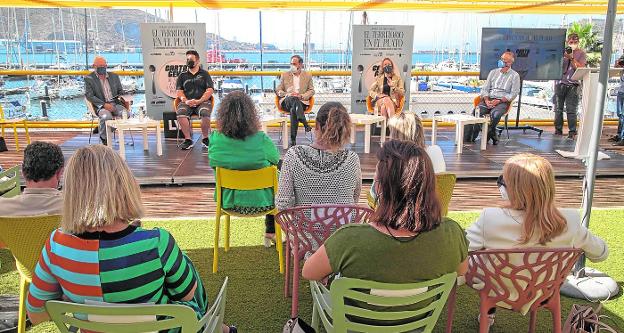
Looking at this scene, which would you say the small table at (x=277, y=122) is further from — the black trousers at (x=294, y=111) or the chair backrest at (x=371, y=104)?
the chair backrest at (x=371, y=104)

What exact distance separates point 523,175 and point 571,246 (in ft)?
1.40

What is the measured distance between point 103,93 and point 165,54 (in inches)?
54.1

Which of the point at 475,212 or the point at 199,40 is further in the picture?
the point at 199,40

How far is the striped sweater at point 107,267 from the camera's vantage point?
1.69 metres

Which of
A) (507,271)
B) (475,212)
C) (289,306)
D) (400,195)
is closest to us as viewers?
(400,195)

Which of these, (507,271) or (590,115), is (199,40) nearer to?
(590,115)

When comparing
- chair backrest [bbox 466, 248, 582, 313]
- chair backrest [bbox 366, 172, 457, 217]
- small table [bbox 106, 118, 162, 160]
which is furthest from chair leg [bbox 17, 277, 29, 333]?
small table [bbox 106, 118, 162, 160]

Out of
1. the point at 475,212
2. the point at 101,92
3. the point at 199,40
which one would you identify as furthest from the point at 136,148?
the point at 475,212

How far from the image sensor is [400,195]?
183 cm

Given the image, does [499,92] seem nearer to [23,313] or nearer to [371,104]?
[371,104]

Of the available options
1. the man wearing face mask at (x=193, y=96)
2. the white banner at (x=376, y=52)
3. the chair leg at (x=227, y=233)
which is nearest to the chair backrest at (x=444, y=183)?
the chair leg at (x=227, y=233)

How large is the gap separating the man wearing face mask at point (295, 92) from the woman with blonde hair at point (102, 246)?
580cm

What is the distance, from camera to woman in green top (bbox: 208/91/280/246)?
139 inches

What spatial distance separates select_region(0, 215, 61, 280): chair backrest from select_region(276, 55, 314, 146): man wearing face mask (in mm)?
5238
